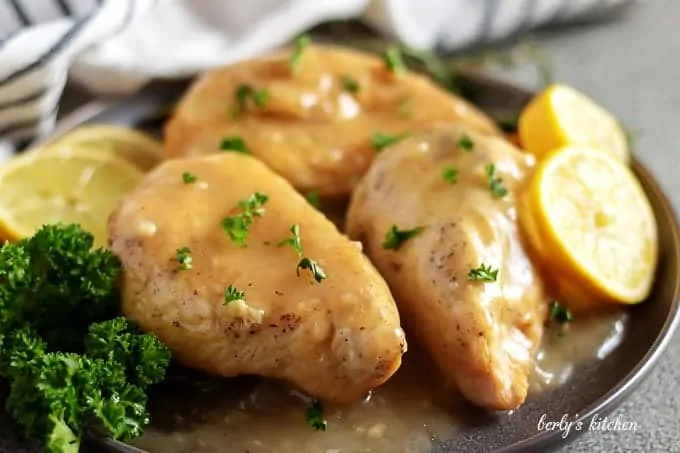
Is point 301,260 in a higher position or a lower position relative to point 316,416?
higher

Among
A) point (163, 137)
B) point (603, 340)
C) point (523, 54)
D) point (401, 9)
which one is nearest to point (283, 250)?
point (603, 340)

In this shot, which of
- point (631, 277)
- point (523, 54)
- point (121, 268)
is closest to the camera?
point (121, 268)

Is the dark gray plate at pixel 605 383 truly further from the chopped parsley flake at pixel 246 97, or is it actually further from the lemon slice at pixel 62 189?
the chopped parsley flake at pixel 246 97

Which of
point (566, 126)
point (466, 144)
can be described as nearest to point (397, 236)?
point (466, 144)

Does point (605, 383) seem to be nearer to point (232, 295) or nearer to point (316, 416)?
point (316, 416)

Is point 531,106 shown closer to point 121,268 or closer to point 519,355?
point 519,355

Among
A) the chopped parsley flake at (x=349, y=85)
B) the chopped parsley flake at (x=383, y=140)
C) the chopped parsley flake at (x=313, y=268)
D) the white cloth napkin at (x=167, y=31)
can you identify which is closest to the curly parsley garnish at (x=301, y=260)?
the chopped parsley flake at (x=313, y=268)
